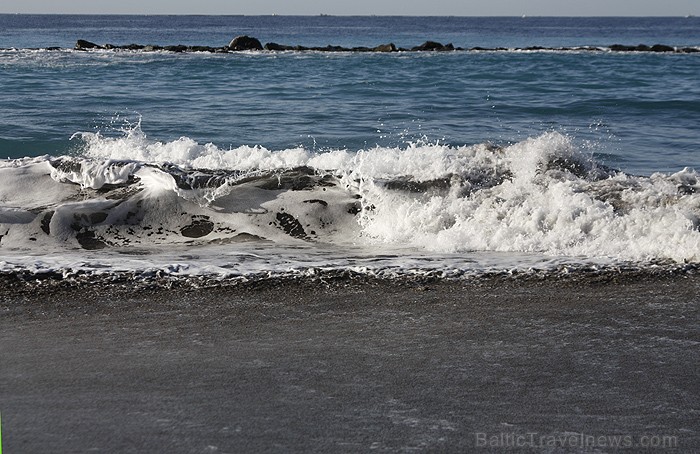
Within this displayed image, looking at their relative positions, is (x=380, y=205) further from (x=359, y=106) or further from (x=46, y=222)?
(x=359, y=106)

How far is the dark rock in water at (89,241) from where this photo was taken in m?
6.38

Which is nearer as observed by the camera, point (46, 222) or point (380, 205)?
point (46, 222)

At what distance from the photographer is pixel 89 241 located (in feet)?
21.4

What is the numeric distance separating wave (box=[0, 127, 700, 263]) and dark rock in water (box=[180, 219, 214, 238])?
0.6 inches

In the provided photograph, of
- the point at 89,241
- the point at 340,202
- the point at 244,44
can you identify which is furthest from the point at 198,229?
the point at 244,44

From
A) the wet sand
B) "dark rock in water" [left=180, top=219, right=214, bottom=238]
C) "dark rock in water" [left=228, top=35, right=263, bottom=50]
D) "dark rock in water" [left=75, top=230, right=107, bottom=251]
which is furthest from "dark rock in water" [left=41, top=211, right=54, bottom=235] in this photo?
"dark rock in water" [left=228, top=35, right=263, bottom=50]

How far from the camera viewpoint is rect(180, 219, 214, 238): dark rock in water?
677 cm

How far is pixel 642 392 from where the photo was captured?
382cm

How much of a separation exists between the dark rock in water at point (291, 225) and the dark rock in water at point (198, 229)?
540 mm

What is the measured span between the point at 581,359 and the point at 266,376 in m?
1.45

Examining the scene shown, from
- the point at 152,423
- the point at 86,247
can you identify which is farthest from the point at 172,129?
the point at 152,423

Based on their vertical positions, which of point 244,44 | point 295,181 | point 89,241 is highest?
point 244,44

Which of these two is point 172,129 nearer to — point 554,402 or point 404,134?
point 404,134

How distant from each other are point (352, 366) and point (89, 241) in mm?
3121
